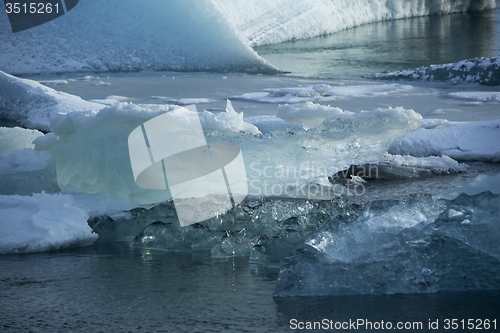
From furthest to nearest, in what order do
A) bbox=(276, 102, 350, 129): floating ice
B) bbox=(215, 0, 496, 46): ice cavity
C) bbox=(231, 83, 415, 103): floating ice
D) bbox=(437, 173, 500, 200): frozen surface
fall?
bbox=(215, 0, 496, 46): ice cavity < bbox=(231, 83, 415, 103): floating ice < bbox=(276, 102, 350, 129): floating ice < bbox=(437, 173, 500, 200): frozen surface

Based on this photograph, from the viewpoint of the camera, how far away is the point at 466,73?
18.7 feet

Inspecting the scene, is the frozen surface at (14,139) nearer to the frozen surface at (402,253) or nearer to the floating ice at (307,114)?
the floating ice at (307,114)

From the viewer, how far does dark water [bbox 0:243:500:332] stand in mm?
1385

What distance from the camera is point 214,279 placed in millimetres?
1707

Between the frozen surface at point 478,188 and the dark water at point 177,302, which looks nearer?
the dark water at point 177,302

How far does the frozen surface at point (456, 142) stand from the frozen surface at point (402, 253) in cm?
171

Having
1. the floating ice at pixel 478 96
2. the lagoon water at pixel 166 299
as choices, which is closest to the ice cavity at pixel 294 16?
the floating ice at pixel 478 96

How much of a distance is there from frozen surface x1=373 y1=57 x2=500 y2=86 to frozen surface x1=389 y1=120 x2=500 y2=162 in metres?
2.36

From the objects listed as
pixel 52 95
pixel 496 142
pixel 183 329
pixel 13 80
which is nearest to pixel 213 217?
pixel 183 329

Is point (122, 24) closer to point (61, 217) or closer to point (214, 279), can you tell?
point (61, 217)

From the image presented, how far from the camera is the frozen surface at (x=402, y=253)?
157 centimetres

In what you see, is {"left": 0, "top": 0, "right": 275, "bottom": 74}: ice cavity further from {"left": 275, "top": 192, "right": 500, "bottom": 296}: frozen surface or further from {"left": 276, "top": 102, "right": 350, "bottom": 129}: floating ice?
{"left": 275, "top": 192, "right": 500, "bottom": 296}: frozen surface

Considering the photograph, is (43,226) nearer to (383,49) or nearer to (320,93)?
(320,93)

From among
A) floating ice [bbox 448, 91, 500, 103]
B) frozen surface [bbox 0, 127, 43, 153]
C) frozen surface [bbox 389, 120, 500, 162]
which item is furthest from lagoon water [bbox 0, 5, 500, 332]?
floating ice [bbox 448, 91, 500, 103]
